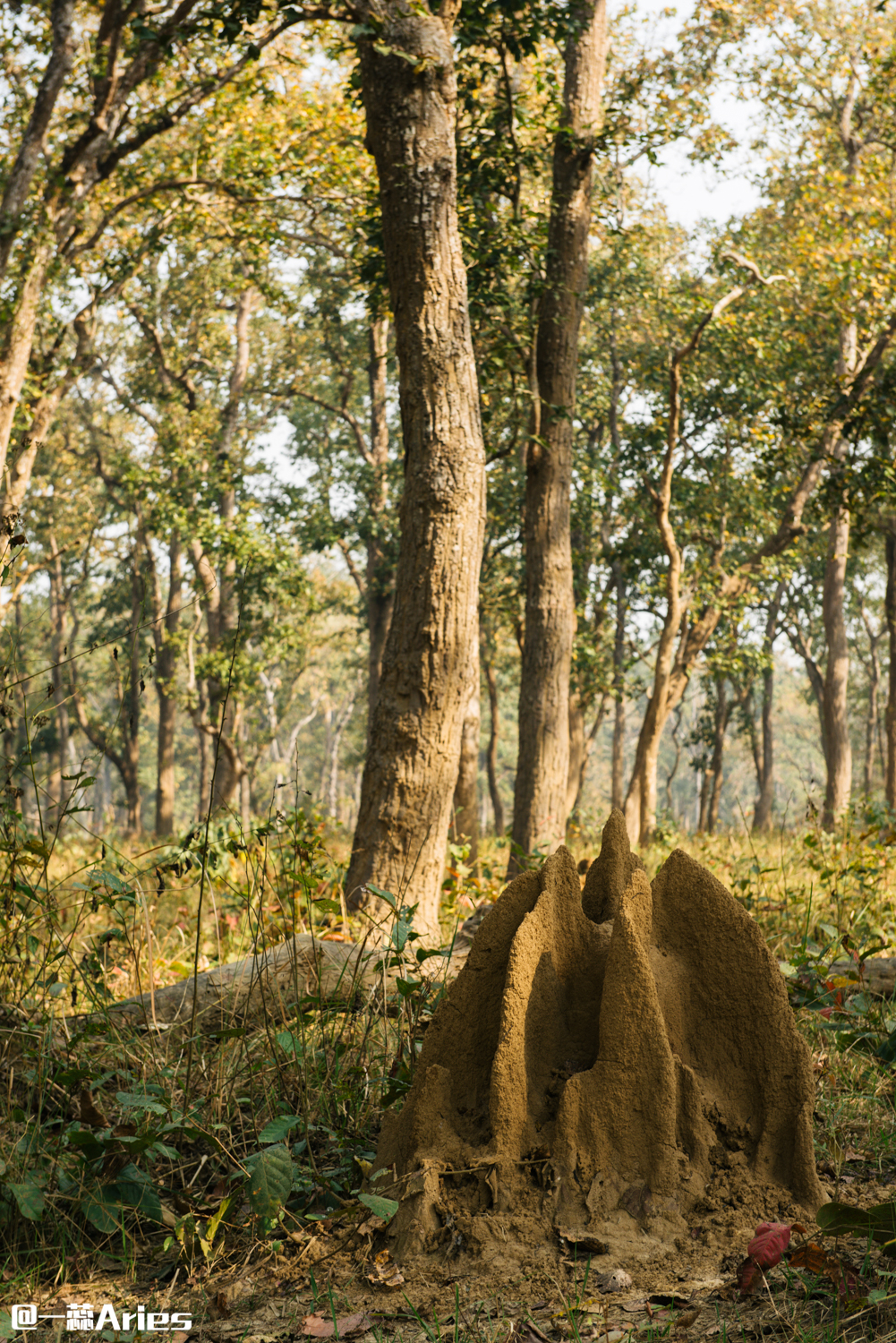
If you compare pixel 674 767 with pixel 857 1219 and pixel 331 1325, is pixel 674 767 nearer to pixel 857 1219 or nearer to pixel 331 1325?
pixel 857 1219

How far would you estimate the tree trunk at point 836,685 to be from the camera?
16.9m

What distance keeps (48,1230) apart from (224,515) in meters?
17.7

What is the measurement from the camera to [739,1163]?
2785 mm

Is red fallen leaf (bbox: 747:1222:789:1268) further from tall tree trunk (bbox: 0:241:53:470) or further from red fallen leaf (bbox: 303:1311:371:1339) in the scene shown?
tall tree trunk (bbox: 0:241:53:470)

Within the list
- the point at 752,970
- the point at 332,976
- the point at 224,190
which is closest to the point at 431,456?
the point at 332,976

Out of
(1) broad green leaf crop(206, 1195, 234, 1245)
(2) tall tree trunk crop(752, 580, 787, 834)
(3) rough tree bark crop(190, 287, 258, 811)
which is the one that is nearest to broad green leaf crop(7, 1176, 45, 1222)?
(1) broad green leaf crop(206, 1195, 234, 1245)

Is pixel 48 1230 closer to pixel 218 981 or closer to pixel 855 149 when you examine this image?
pixel 218 981

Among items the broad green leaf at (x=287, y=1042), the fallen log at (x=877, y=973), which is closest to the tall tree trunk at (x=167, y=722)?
the fallen log at (x=877, y=973)

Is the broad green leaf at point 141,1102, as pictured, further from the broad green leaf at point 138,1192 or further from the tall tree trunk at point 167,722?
the tall tree trunk at point 167,722

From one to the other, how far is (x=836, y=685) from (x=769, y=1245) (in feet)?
54.5

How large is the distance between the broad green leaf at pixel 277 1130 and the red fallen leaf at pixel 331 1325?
0.47 meters

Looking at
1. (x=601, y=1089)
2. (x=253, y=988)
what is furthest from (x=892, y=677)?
(x=601, y=1089)

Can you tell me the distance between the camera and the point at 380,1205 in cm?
257

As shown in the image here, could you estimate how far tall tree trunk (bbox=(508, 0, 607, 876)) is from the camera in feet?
29.5
